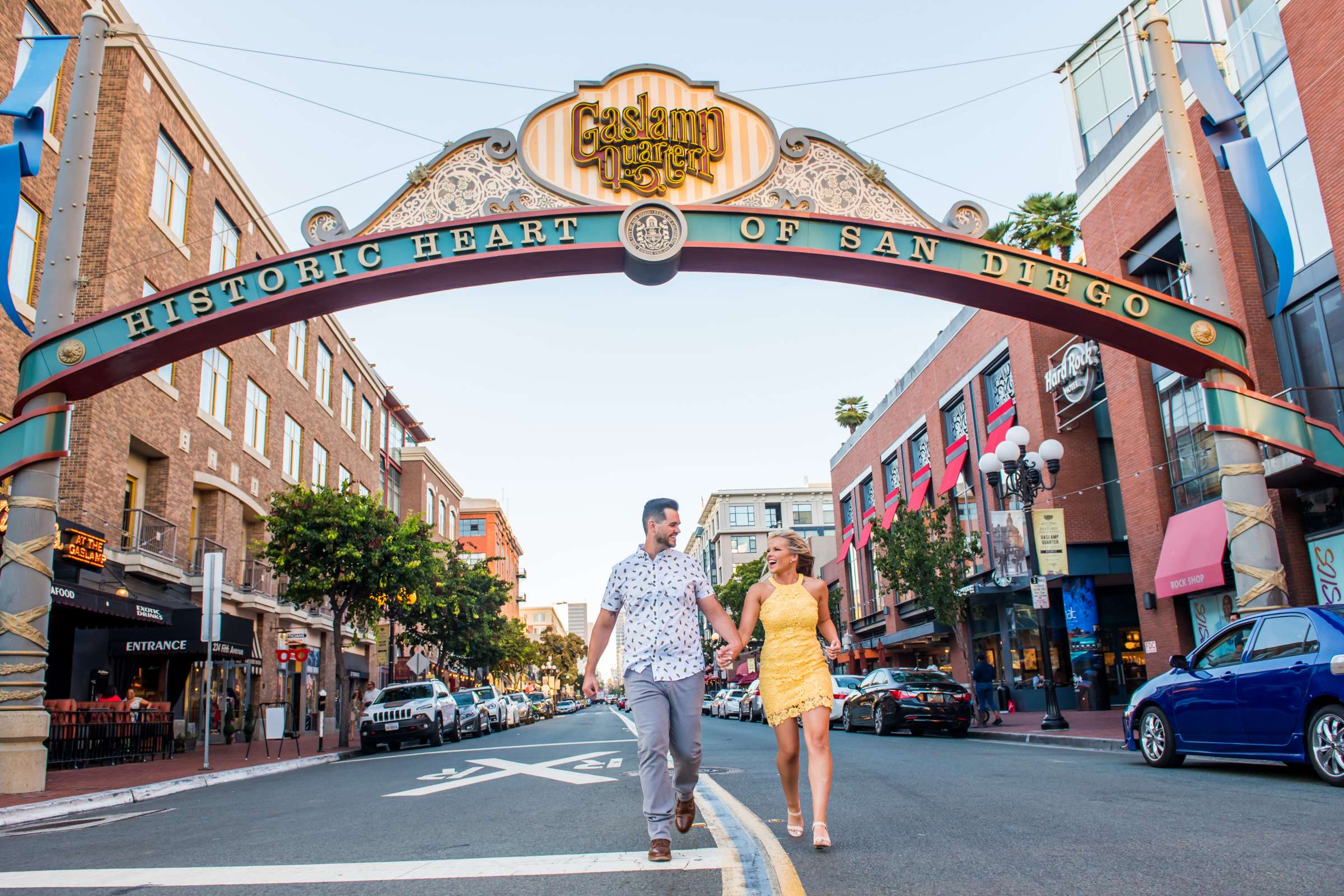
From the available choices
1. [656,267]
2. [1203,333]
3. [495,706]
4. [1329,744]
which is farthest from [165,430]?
[1329,744]

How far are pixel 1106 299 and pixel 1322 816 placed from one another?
919 centimetres

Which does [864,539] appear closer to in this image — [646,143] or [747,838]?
[646,143]

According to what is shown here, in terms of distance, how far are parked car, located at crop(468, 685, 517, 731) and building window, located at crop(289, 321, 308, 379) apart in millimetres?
12503

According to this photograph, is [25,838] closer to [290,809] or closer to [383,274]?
[290,809]

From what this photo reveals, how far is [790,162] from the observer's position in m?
15.1

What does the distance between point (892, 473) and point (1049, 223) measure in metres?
14.0

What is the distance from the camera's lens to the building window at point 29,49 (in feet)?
61.4

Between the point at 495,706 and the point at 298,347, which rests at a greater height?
the point at 298,347

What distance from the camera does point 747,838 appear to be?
580cm

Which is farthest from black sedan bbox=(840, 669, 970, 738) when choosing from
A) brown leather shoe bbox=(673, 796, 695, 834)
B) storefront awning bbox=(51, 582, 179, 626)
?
brown leather shoe bbox=(673, 796, 695, 834)

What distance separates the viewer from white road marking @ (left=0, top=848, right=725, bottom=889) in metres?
5.02

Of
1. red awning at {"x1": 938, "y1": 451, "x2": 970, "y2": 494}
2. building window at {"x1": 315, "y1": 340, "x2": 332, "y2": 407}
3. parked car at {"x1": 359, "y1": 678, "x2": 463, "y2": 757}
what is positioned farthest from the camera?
building window at {"x1": 315, "y1": 340, "x2": 332, "y2": 407}

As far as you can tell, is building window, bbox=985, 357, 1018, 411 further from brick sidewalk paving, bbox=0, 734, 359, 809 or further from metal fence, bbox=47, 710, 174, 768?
metal fence, bbox=47, 710, 174, 768

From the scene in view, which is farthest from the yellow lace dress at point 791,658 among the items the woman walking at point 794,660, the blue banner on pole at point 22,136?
the blue banner on pole at point 22,136
